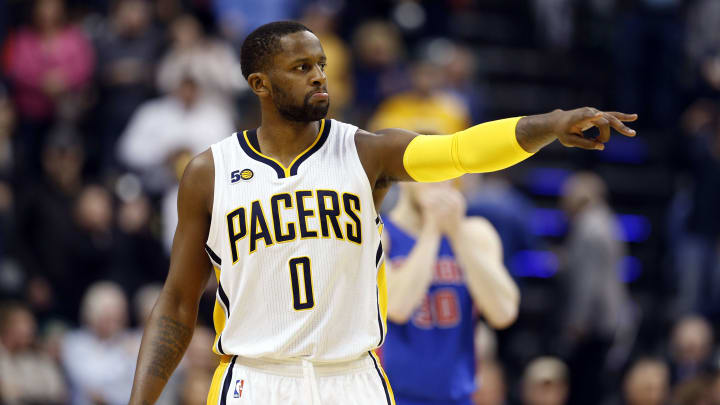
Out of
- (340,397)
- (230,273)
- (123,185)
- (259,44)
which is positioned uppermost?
(123,185)

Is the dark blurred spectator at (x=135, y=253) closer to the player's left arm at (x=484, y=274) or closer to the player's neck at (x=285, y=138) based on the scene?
the player's left arm at (x=484, y=274)

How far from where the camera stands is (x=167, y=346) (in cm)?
475

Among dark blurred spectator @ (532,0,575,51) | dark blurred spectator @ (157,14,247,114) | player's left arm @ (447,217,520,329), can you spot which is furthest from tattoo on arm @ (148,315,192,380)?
dark blurred spectator @ (532,0,575,51)

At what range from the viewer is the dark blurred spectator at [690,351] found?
34.6 feet

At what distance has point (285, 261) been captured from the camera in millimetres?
4496

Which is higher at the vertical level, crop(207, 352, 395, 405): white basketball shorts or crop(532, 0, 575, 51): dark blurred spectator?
crop(532, 0, 575, 51): dark blurred spectator

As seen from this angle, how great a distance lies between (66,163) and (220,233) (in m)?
7.11

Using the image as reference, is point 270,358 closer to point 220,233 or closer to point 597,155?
point 220,233

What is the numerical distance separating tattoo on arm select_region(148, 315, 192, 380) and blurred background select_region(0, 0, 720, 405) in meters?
4.11

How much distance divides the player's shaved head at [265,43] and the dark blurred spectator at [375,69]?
27.2ft

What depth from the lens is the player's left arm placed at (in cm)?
630

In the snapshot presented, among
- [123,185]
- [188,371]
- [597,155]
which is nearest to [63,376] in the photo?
[188,371]

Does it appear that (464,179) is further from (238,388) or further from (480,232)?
(238,388)

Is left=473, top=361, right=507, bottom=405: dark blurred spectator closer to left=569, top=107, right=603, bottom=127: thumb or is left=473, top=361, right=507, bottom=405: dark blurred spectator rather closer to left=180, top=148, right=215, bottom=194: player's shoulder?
left=180, top=148, right=215, bottom=194: player's shoulder
